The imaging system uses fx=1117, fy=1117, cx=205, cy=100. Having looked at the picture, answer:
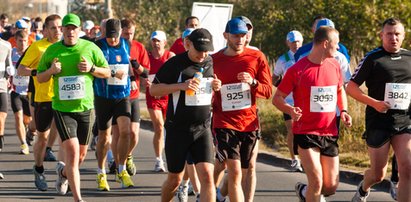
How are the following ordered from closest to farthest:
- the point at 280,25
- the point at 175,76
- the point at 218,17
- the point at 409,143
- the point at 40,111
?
the point at 175,76, the point at 409,143, the point at 40,111, the point at 218,17, the point at 280,25

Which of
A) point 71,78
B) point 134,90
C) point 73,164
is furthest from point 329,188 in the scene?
point 134,90

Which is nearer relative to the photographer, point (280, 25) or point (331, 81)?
point (331, 81)

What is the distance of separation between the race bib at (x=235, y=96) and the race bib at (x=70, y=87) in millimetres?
1779

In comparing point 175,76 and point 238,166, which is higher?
point 175,76

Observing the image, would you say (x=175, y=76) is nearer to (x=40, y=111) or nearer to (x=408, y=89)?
(x=408, y=89)

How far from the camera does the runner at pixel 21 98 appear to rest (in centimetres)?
1783

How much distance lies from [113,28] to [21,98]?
18.3ft

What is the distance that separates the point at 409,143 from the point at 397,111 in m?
0.34

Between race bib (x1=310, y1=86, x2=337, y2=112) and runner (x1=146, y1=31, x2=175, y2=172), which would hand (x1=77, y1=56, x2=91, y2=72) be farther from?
runner (x1=146, y1=31, x2=175, y2=172)

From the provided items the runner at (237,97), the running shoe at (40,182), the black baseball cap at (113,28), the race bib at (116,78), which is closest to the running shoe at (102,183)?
the running shoe at (40,182)

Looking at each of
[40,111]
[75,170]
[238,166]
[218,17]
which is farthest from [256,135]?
[218,17]

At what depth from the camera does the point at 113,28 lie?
539 inches

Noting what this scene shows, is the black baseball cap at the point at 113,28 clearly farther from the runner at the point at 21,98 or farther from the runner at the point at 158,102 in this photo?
the runner at the point at 21,98

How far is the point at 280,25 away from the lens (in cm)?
3309
